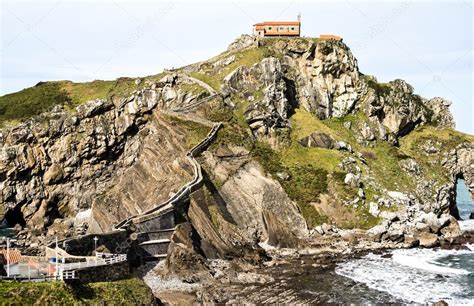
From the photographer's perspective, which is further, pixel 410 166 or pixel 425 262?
pixel 410 166

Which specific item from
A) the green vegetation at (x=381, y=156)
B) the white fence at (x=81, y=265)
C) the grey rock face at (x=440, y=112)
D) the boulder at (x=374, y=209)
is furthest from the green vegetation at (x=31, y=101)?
the grey rock face at (x=440, y=112)

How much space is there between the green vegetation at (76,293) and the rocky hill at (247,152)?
20.8 meters

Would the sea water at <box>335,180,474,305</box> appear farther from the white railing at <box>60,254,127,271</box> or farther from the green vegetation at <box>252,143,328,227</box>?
the white railing at <box>60,254,127,271</box>

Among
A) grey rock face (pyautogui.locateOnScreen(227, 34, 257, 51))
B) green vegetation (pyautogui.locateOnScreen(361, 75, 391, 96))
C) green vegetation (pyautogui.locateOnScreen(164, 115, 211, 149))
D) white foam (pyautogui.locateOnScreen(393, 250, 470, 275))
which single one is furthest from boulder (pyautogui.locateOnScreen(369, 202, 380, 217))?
grey rock face (pyautogui.locateOnScreen(227, 34, 257, 51))

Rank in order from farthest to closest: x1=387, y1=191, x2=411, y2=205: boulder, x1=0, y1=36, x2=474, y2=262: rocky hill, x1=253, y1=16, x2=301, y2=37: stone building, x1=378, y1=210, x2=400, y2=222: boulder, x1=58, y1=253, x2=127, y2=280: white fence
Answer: x1=253, y1=16, x2=301, y2=37: stone building, x1=387, y1=191, x2=411, y2=205: boulder, x1=378, y1=210, x2=400, y2=222: boulder, x1=0, y1=36, x2=474, y2=262: rocky hill, x1=58, y1=253, x2=127, y2=280: white fence

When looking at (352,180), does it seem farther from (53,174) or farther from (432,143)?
(53,174)

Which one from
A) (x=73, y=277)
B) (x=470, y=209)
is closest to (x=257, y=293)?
(x=73, y=277)

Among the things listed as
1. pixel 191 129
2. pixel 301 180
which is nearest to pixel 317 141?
pixel 301 180

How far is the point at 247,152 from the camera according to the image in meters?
95.2

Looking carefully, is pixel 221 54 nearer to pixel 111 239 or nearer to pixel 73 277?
pixel 111 239

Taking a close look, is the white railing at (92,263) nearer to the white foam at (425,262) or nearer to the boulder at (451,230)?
the white foam at (425,262)

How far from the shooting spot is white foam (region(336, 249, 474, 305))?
194 feet

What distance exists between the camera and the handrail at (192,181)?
71037 millimetres

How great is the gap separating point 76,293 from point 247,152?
183ft
